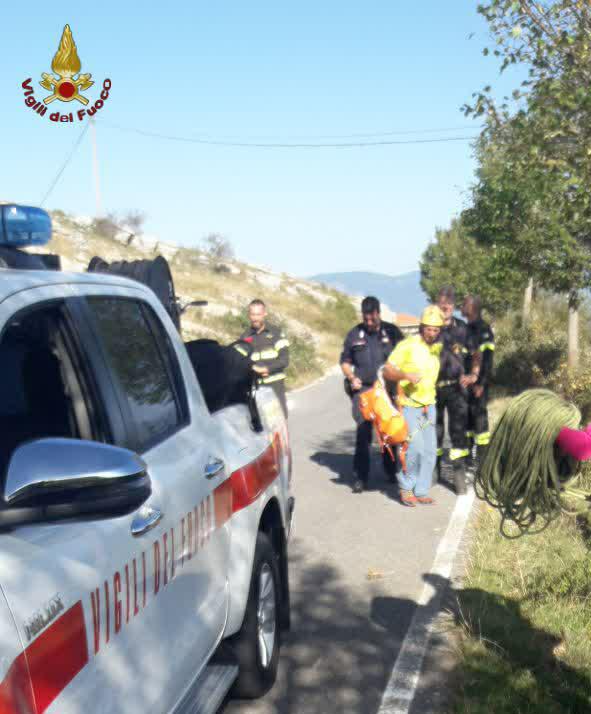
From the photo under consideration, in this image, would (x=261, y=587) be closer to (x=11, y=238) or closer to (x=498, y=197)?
(x=11, y=238)

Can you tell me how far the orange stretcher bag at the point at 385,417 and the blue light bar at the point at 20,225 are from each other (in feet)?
18.3

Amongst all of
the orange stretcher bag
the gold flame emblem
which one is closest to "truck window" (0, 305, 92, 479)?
the orange stretcher bag

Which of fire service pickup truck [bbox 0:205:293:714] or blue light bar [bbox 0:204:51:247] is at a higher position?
blue light bar [bbox 0:204:51:247]

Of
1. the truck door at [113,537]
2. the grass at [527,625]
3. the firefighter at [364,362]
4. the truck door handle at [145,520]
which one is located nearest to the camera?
the truck door at [113,537]

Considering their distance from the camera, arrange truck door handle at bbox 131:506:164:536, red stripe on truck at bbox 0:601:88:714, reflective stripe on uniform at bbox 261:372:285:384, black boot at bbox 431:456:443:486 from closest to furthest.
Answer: red stripe on truck at bbox 0:601:88:714, truck door handle at bbox 131:506:164:536, black boot at bbox 431:456:443:486, reflective stripe on uniform at bbox 261:372:285:384

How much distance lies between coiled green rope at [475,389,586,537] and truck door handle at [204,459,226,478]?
111 centimetres

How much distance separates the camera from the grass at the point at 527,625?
14.0ft

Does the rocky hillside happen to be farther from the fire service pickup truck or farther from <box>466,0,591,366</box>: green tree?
the fire service pickup truck

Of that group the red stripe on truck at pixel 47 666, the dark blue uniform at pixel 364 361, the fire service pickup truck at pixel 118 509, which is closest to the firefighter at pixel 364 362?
the dark blue uniform at pixel 364 361

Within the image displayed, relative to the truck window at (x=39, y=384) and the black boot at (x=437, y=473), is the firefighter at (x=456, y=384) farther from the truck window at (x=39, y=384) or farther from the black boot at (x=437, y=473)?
the truck window at (x=39, y=384)

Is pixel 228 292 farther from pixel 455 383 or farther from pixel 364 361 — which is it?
pixel 455 383

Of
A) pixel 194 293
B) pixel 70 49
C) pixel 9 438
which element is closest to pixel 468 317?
pixel 9 438

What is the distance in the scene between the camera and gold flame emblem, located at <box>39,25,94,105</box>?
55.5 ft

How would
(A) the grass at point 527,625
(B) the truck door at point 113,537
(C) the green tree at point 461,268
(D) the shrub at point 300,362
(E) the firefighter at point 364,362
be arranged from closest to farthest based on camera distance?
(B) the truck door at point 113,537
(A) the grass at point 527,625
(E) the firefighter at point 364,362
(D) the shrub at point 300,362
(C) the green tree at point 461,268
